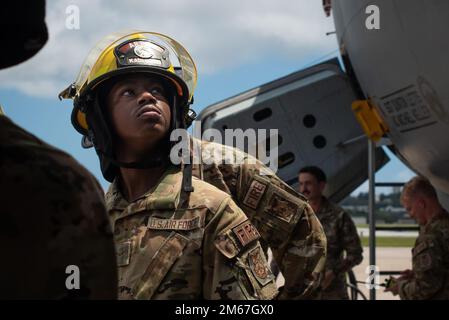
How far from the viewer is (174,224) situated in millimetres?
2328

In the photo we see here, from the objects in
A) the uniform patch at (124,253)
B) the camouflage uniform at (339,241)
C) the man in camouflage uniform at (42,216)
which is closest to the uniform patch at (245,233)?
the uniform patch at (124,253)

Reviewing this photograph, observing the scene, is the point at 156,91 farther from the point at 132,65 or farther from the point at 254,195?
the point at 254,195

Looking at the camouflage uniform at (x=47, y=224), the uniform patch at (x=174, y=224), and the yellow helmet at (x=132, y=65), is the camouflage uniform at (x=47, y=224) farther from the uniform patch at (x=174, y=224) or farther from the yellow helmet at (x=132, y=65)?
the yellow helmet at (x=132, y=65)

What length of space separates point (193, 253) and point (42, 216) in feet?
4.10

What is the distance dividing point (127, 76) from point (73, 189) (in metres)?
1.56

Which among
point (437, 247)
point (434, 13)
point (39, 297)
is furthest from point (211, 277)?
point (437, 247)

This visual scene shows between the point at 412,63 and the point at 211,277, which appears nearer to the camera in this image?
the point at 211,277

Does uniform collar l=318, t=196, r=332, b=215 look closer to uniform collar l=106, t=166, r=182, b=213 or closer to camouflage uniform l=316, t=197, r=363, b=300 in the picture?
camouflage uniform l=316, t=197, r=363, b=300

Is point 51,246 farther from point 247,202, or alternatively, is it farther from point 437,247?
point 437,247

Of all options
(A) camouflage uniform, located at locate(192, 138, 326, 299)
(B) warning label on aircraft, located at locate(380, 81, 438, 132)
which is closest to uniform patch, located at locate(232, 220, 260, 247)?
(A) camouflage uniform, located at locate(192, 138, 326, 299)

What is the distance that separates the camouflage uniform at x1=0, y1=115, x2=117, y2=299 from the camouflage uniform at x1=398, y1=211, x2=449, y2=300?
3661 millimetres

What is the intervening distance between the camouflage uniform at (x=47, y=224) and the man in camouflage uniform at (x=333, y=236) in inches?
202

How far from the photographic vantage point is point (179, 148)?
2.58m

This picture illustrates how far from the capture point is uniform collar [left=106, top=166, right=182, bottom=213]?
7.85 ft
